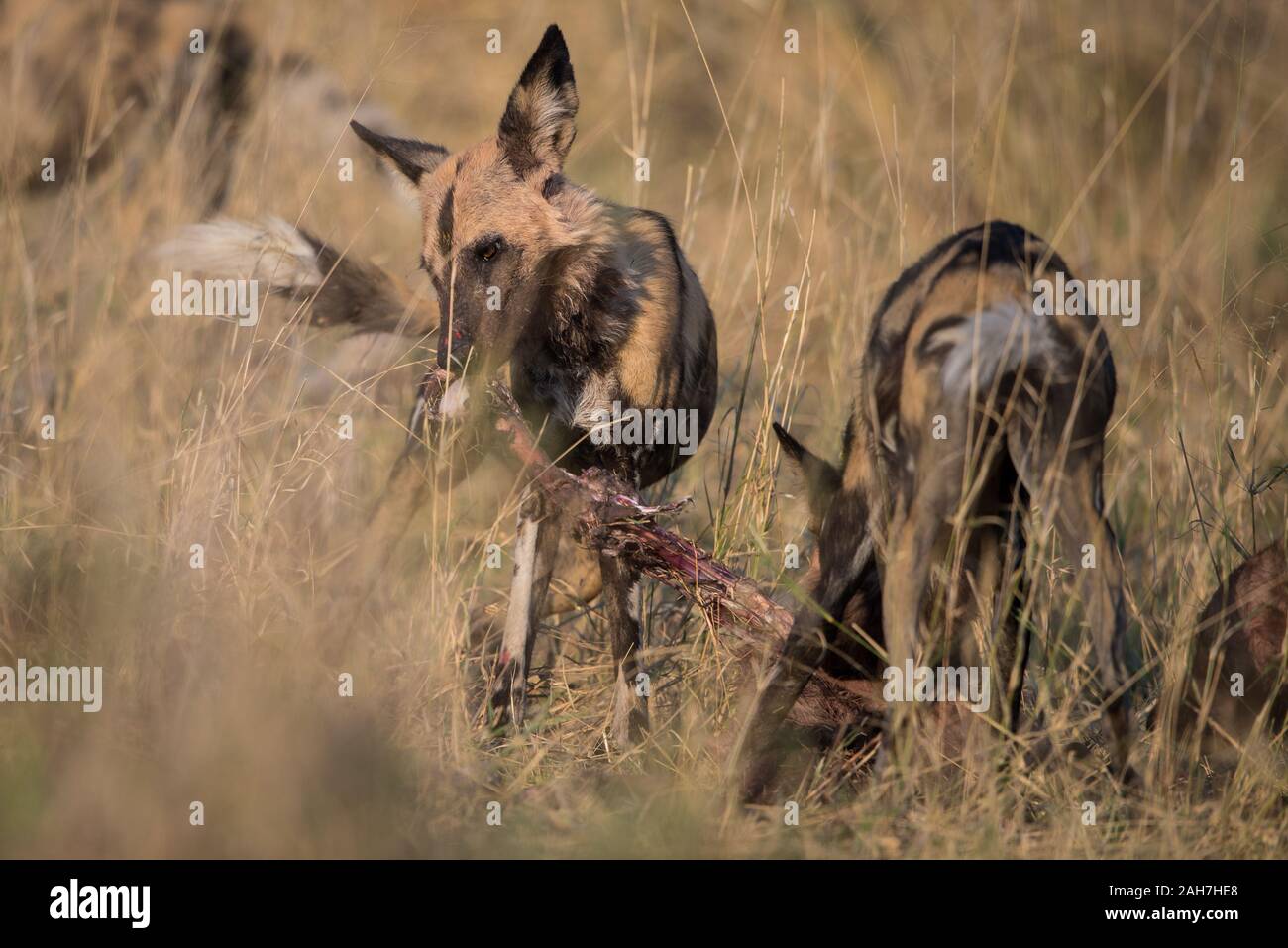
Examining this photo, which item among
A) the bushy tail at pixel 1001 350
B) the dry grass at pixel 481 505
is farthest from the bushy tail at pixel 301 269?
the bushy tail at pixel 1001 350

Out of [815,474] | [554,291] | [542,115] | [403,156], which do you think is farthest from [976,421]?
[403,156]

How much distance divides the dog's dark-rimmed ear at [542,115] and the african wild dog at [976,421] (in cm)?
151

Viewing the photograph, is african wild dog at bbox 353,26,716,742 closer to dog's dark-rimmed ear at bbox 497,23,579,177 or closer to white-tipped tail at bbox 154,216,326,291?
dog's dark-rimmed ear at bbox 497,23,579,177

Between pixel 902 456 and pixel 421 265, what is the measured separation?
6.85 feet

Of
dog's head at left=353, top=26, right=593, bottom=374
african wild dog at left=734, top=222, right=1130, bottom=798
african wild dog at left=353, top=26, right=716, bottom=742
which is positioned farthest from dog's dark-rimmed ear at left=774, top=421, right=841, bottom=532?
dog's head at left=353, top=26, right=593, bottom=374

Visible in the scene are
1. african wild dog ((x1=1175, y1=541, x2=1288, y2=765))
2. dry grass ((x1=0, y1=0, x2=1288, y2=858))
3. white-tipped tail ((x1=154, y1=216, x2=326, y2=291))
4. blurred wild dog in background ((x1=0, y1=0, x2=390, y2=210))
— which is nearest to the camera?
dry grass ((x1=0, y1=0, x2=1288, y2=858))

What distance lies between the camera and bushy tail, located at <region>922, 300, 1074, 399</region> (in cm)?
300

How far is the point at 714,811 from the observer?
3.51 m

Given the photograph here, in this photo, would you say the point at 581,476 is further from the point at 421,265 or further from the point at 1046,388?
the point at 1046,388

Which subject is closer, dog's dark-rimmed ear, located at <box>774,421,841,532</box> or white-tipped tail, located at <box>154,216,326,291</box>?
dog's dark-rimmed ear, located at <box>774,421,841,532</box>

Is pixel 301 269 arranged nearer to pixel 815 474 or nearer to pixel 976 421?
pixel 815 474

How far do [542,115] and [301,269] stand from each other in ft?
3.73

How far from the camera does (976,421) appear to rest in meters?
3.11

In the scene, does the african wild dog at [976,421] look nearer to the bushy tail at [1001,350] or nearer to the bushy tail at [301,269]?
the bushy tail at [1001,350]
